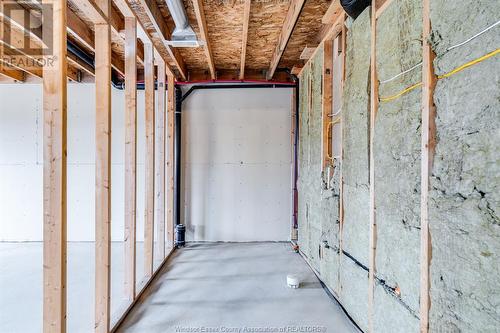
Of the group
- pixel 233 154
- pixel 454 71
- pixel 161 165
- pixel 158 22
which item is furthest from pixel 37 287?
pixel 454 71

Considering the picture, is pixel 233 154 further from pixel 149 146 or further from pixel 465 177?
pixel 465 177

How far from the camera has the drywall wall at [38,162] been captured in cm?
454

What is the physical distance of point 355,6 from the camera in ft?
6.77

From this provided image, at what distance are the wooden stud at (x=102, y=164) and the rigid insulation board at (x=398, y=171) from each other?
178cm

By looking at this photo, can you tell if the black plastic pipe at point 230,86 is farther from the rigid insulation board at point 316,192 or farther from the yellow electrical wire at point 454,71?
the yellow electrical wire at point 454,71

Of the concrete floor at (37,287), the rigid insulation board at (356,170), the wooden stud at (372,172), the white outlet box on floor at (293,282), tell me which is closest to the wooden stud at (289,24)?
the rigid insulation board at (356,170)

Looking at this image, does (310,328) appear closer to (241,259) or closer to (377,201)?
(377,201)

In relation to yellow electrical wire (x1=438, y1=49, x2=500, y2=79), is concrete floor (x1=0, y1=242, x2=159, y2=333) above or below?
below

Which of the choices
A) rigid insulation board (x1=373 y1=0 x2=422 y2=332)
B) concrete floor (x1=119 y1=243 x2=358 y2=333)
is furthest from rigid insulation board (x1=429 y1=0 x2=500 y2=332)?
concrete floor (x1=119 y1=243 x2=358 y2=333)

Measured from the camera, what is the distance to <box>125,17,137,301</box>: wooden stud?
2.46m

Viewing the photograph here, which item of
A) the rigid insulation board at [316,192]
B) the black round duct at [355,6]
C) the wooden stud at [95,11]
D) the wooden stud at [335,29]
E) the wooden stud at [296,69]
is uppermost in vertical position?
the wooden stud at [296,69]

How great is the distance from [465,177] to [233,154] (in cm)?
366

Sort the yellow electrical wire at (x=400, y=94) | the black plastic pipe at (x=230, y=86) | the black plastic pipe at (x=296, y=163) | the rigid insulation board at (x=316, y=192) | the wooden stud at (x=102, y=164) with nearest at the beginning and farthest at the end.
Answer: the yellow electrical wire at (x=400, y=94) → the wooden stud at (x=102, y=164) → the rigid insulation board at (x=316, y=192) → the black plastic pipe at (x=296, y=163) → the black plastic pipe at (x=230, y=86)

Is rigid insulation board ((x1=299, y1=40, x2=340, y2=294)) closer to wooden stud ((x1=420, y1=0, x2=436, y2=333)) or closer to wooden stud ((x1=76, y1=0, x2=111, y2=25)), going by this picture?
wooden stud ((x1=420, y1=0, x2=436, y2=333))
